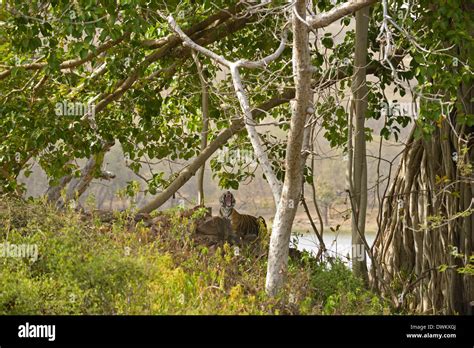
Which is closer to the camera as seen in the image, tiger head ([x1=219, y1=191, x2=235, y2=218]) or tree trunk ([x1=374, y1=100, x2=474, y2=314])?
tree trunk ([x1=374, y1=100, x2=474, y2=314])

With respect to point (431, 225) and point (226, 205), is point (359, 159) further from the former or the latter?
point (226, 205)

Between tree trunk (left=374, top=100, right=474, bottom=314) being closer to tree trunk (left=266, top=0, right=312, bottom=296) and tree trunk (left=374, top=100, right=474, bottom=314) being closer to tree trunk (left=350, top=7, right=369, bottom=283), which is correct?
tree trunk (left=350, top=7, right=369, bottom=283)

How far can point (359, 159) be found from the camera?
8.73 meters

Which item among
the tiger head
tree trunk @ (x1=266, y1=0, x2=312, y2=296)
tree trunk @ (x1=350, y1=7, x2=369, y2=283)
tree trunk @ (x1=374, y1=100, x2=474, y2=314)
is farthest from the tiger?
tree trunk @ (x1=266, y1=0, x2=312, y2=296)

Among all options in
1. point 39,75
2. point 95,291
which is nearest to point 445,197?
point 95,291

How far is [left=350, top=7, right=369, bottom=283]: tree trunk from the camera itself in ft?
28.3

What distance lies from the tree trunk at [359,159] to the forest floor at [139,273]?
218mm

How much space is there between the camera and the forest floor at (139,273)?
6.40 meters

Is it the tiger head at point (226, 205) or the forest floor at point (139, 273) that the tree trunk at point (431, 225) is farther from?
the tiger head at point (226, 205)

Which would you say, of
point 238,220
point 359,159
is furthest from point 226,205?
point 359,159

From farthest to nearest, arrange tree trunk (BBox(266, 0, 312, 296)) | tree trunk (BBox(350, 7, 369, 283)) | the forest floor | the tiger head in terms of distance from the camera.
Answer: the tiger head → tree trunk (BBox(350, 7, 369, 283)) → tree trunk (BBox(266, 0, 312, 296)) → the forest floor

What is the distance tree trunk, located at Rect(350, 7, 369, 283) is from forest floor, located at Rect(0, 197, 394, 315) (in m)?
0.22

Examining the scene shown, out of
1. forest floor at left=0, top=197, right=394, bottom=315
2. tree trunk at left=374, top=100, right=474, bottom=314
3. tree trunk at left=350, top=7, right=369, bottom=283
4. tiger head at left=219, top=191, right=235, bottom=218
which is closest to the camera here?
forest floor at left=0, top=197, right=394, bottom=315

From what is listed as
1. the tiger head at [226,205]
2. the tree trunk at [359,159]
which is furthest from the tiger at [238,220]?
the tree trunk at [359,159]
